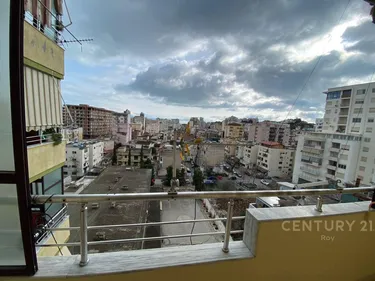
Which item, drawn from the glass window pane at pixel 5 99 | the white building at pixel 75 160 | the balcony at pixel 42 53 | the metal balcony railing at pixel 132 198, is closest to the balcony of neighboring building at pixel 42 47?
the balcony at pixel 42 53

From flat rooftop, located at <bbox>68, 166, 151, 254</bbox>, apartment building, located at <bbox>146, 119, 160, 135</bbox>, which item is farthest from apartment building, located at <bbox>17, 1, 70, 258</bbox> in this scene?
apartment building, located at <bbox>146, 119, 160, 135</bbox>

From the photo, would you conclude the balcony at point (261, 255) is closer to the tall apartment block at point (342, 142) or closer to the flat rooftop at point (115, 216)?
the flat rooftop at point (115, 216)

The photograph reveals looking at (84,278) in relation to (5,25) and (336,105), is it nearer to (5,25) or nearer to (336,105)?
(5,25)

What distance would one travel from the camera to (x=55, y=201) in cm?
82

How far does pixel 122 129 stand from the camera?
3344 cm

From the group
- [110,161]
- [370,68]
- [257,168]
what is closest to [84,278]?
[370,68]

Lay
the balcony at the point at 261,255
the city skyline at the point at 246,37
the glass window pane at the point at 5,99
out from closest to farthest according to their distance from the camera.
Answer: the glass window pane at the point at 5,99
the balcony at the point at 261,255
the city skyline at the point at 246,37

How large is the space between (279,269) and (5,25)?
72.7 inches

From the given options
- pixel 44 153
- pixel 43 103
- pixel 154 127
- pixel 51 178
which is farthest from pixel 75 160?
pixel 43 103

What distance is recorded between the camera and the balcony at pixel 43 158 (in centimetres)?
222

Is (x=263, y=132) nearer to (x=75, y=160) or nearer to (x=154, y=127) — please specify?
(x=154, y=127)

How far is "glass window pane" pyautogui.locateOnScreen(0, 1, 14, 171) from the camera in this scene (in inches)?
25.7

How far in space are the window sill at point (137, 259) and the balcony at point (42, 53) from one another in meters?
2.34

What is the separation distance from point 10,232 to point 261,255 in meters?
1.33
